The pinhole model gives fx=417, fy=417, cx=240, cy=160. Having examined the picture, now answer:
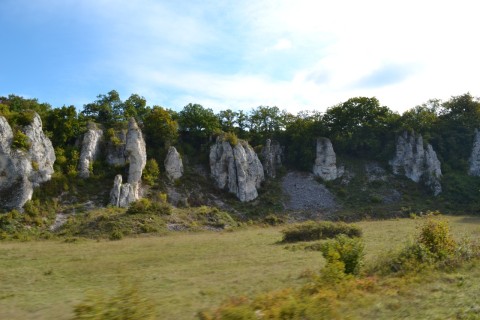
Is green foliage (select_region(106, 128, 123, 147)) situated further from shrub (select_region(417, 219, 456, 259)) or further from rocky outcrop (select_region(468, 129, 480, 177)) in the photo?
rocky outcrop (select_region(468, 129, 480, 177))

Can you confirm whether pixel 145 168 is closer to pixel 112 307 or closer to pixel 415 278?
pixel 415 278

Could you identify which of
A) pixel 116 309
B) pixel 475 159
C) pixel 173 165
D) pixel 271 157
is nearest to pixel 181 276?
pixel 116 309

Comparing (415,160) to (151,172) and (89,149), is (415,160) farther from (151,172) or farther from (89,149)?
(89,149)

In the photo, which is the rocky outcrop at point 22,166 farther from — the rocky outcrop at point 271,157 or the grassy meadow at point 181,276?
the rocky outcrop at point 271,157

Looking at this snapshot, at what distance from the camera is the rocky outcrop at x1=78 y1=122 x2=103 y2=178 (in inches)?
2106

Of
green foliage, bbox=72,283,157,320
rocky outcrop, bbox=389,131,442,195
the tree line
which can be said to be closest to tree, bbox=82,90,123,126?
the tree line

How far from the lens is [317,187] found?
65.2 m

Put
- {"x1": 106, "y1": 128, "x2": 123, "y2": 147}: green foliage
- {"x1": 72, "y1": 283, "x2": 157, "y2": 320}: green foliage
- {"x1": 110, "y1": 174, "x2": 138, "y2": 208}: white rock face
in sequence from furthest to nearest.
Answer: {"x1": 106, "y1": 128, "x2": 123, "y2": 147}: green foliage, {"x1": 110, "y1": 174, "x2": 138, "y2": 208}: white rock face, {"x1": 72, "y1": 283, "x2": 157, "y2": 320}: green foliage

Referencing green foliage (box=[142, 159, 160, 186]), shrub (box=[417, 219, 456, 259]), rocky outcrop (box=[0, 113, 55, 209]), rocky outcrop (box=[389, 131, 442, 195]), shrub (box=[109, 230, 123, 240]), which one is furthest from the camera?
rocky outcrop (box=[389, 131, 442, 195])

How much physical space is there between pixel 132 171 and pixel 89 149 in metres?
6.49

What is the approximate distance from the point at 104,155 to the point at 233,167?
60.0ft

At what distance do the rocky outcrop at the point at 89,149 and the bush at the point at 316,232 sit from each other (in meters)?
29.6

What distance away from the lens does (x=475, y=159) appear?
7050 cm

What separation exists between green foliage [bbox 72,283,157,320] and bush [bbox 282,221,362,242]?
26468 millimetres
